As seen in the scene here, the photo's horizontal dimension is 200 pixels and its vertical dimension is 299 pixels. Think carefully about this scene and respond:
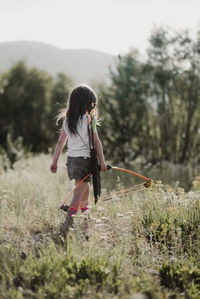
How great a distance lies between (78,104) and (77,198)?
1.07m

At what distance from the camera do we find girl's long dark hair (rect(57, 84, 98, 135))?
366 cm

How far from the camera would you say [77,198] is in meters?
3.69

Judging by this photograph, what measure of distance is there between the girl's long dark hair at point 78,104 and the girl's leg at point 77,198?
2.10ft

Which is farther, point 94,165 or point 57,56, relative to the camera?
point 57,56

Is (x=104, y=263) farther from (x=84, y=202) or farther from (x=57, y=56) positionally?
(x=57, y=56)

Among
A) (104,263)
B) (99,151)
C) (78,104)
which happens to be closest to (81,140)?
(99,151)

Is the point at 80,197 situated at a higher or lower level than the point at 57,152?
lower

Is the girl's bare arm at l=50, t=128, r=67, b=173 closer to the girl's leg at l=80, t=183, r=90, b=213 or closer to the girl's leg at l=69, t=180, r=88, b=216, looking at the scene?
the girl's leg at l=69, t=180, r=88, b=216

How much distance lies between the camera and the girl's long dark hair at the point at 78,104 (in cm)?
366

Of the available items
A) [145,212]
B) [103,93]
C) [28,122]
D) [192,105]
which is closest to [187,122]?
[192,105]

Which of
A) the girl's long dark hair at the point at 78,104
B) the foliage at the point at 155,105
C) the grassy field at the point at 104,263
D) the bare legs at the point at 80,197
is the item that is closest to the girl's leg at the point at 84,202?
the bare legs at the point at 80,197

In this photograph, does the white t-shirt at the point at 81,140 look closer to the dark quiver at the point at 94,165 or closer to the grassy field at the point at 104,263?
the dark quiver at the point at 94,165

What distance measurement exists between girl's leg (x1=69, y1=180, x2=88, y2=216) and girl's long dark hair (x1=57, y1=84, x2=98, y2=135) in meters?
0.64

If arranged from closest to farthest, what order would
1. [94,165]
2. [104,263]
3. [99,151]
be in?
[104,263] < [94,165] < [99,151]
